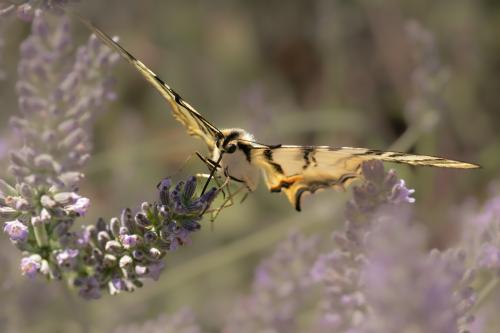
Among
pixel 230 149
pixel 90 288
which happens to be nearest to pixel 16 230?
pixel 90 288

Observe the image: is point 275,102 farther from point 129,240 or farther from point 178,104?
point 129,240

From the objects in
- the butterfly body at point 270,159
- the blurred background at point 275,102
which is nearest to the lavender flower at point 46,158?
the butterfly body at point 270,159

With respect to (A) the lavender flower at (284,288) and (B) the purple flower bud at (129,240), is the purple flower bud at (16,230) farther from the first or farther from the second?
(A) the lavender flower at (284,288)

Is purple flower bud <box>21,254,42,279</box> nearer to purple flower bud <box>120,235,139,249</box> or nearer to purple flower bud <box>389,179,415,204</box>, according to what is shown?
purple flower bud <box>120,235,139,249</box>

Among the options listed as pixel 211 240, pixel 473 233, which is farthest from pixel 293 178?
pixel 211 240

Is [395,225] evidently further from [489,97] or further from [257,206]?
[489,97]

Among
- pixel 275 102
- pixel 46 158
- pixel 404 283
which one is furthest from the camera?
pixel 275 102
